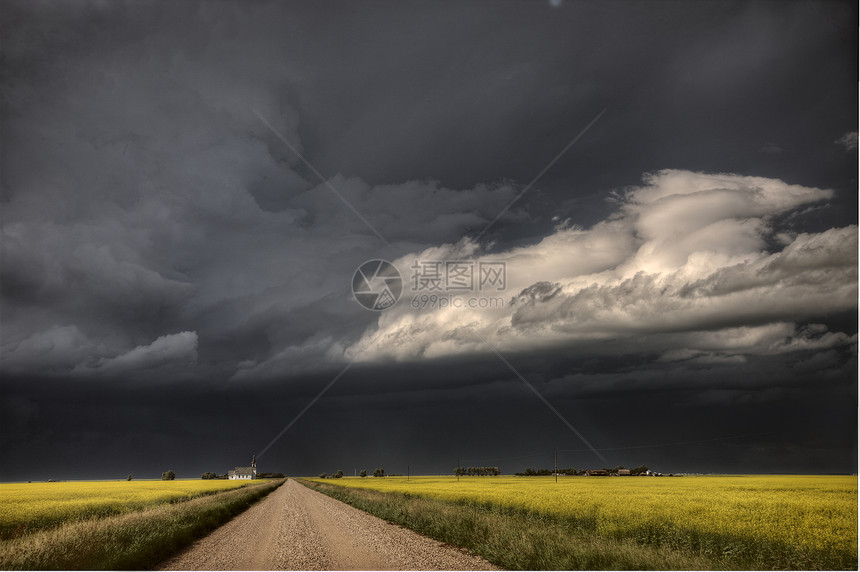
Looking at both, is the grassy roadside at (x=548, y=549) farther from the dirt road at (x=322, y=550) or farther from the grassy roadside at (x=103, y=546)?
the grassy roadside at (x=103, y=546)

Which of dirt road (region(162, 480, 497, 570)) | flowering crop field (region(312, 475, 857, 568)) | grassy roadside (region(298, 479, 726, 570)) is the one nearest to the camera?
grassy roadside (region(298, 479, 726, 570))

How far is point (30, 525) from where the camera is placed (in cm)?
2620

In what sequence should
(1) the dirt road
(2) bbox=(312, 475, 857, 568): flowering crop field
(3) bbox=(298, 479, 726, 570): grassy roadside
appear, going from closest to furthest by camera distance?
1. (3) bbox=(298, 479, 726, 570): grassy roadside
2. (1) the dirt road
3. (2) bbox=(312, 475, 857, 568): flowering crop field

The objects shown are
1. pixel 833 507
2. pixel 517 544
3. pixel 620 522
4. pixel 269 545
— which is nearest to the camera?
pixel 517 544

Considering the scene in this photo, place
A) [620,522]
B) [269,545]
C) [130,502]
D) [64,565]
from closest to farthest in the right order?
[64,565], [269,545], [620,522], [130,502]

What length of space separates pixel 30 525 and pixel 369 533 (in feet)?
59.5

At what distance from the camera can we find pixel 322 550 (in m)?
18.2

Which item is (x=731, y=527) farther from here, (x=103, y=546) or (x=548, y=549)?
(x=103, y=546)

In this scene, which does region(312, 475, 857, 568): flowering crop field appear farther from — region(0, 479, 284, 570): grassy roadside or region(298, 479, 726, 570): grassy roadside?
region(0, 479, 284, 570): grassy roadside

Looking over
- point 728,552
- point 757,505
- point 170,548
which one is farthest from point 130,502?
point 757,505

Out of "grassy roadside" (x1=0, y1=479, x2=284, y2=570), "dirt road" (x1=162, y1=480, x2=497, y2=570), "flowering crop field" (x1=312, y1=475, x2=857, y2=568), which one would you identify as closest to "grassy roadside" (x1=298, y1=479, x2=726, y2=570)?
"dirt road" (x1=162, y1=480, x2=497, y2=570)

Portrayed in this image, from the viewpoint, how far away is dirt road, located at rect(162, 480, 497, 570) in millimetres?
15680

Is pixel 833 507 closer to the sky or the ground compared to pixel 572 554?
closer to the ground

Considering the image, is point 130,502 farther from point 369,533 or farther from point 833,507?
point 833,507
